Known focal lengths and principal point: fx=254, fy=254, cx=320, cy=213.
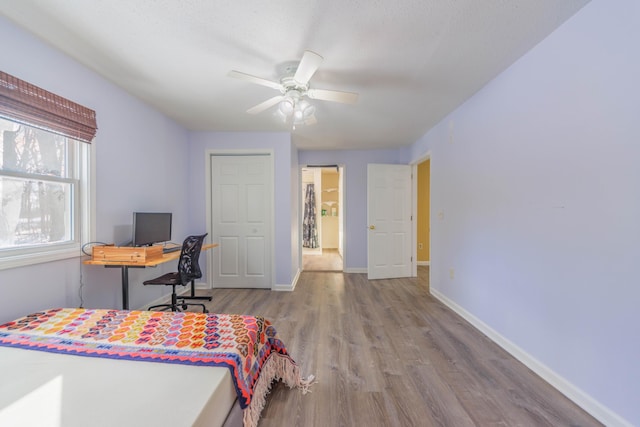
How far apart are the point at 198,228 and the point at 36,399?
3129mm

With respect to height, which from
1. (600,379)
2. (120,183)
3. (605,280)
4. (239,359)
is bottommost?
(600,379)

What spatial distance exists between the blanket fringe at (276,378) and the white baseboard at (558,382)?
1.66 m

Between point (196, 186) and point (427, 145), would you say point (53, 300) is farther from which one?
point (427, 145)

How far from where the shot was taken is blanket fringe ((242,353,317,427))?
4.80 feet

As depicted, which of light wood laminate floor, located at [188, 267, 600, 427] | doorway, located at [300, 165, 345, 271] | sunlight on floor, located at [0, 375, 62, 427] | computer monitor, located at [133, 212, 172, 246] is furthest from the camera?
doorway, located at [300, 165, 345, 271]

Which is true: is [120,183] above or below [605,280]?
above

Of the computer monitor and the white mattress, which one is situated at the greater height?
the computer monitor

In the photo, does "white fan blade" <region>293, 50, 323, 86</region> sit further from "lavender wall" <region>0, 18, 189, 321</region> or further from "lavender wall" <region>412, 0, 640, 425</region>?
"lavender wall" <region>0, 18, 189, 321</region>

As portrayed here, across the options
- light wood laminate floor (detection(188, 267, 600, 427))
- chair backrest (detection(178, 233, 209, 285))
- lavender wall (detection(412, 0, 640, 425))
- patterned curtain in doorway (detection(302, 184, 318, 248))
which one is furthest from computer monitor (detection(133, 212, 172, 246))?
patterned curtain in doorway (detection(302, 184, 318, 248))

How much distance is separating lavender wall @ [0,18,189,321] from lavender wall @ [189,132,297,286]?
0.26 meters

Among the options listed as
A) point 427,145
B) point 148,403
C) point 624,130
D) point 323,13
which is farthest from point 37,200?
point 427,145

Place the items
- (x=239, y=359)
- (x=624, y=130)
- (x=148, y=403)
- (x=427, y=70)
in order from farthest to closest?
(x=427, y=70) → (x=624, y=130) → (x=239, y=359) → (x=148, y=403)

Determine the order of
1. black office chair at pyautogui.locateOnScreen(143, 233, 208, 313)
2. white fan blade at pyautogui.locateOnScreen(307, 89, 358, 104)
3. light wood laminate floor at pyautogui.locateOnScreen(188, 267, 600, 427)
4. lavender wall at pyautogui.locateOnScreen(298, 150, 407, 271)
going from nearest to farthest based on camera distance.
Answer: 1. light wood laminate floor at pyautogui.locateOnScreen(188, 267, 600, 427)
2. white fan blade at pyautogui.locateOnScreen(307, 89, 358, 104)
3. black office chair at pyautogui.locateOnScreen(143, 233, 208, 313)
4. lavender wall at pyautogui.locateOnScreen(298, 150, 407, 271)

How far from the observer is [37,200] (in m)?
1.94
